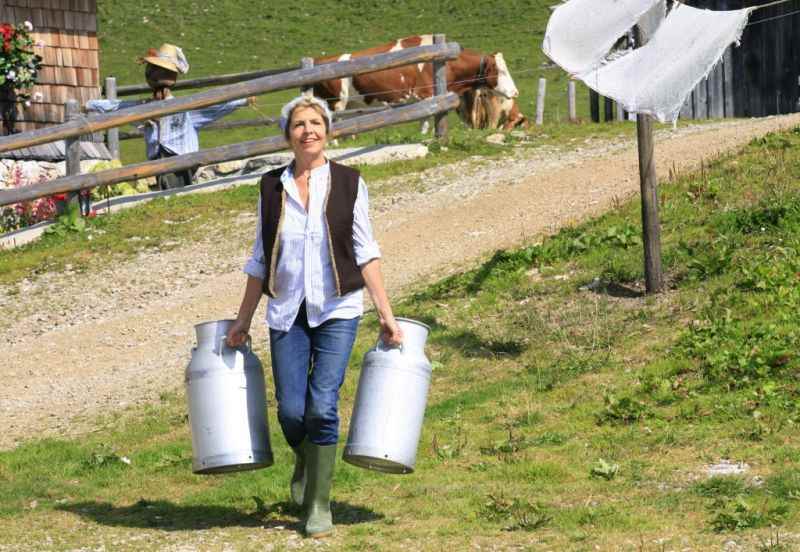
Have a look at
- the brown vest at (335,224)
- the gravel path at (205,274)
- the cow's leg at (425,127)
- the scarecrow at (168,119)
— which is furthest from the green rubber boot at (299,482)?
the cow's leg at (425,127)

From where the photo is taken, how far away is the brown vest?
6.66 meters

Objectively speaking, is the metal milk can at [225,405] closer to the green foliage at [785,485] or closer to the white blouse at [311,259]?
the white blouse at [311,259]

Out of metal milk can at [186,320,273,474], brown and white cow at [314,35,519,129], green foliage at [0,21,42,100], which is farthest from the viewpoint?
brown and white cow at [314,35,519,129]

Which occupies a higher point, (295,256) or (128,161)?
(295,256)

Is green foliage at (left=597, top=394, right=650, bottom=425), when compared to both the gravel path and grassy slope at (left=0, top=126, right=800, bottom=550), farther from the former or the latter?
the gravel path

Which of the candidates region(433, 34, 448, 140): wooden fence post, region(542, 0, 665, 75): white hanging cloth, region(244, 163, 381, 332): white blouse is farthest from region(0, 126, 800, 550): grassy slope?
region(433, 34, 448, 140): wooden fence post

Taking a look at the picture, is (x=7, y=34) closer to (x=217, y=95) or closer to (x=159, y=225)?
(x=217, y=95)

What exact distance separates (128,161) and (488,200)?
43.2 ft

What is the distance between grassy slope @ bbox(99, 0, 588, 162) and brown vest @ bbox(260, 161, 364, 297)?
94.3 ft

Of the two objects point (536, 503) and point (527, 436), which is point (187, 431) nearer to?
point (527, 436)

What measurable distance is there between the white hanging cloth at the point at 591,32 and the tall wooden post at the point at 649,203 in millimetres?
280

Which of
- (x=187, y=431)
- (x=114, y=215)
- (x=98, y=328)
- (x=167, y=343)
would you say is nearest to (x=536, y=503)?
(x=187, y=431)

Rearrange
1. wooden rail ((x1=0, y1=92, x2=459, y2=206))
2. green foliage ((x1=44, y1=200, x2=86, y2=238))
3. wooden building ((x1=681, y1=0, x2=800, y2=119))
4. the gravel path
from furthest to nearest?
wooden building ((x1=681, y1=0, x2=800, y2=119))
green foliage ((x1=44, y1=200, x2=86, y2=238))
wooden rail ((x1=0, y1=92, x2=459, y2=206))
the gravel path

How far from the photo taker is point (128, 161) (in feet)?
88.3
